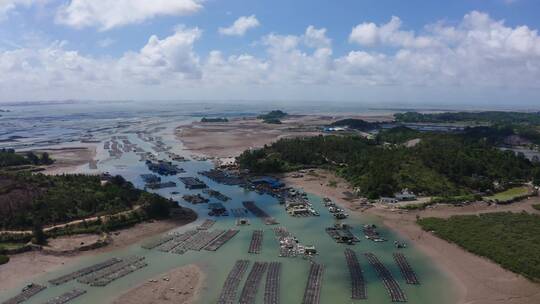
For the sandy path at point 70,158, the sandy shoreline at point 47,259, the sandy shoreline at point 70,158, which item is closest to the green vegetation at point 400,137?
the sandy shoreline at point 70,158

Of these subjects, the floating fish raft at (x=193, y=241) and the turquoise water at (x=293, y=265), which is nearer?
the turquoise water at (x=293, y=265)

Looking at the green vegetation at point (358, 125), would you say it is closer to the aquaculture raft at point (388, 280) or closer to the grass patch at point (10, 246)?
the aquaculture raft at point (388, 280)

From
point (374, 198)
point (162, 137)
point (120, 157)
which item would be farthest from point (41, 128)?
point (374, 198)

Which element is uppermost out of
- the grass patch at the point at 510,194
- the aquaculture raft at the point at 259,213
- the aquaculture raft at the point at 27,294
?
the grass patch at the point at 510,194

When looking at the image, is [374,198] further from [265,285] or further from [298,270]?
[265,285]


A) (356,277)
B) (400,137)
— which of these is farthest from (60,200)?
(400,137)

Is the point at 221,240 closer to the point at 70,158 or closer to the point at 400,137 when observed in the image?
the point at 70,158

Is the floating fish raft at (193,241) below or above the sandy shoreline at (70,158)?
below

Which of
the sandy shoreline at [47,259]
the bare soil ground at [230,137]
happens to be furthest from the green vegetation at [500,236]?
the bare soil ground at [230,137]

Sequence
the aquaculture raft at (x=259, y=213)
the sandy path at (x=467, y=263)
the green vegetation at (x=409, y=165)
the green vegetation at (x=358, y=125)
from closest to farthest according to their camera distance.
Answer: the sandy path at (x=467, y=263), the aquaculture raft at (x=259, y=213), the green vegetation at (x=409, y=165), the green vegetation at (x=358, y=125)

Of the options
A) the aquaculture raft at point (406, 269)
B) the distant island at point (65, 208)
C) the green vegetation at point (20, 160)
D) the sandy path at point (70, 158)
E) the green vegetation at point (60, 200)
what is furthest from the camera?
the green vegetation at point (20, 160)
